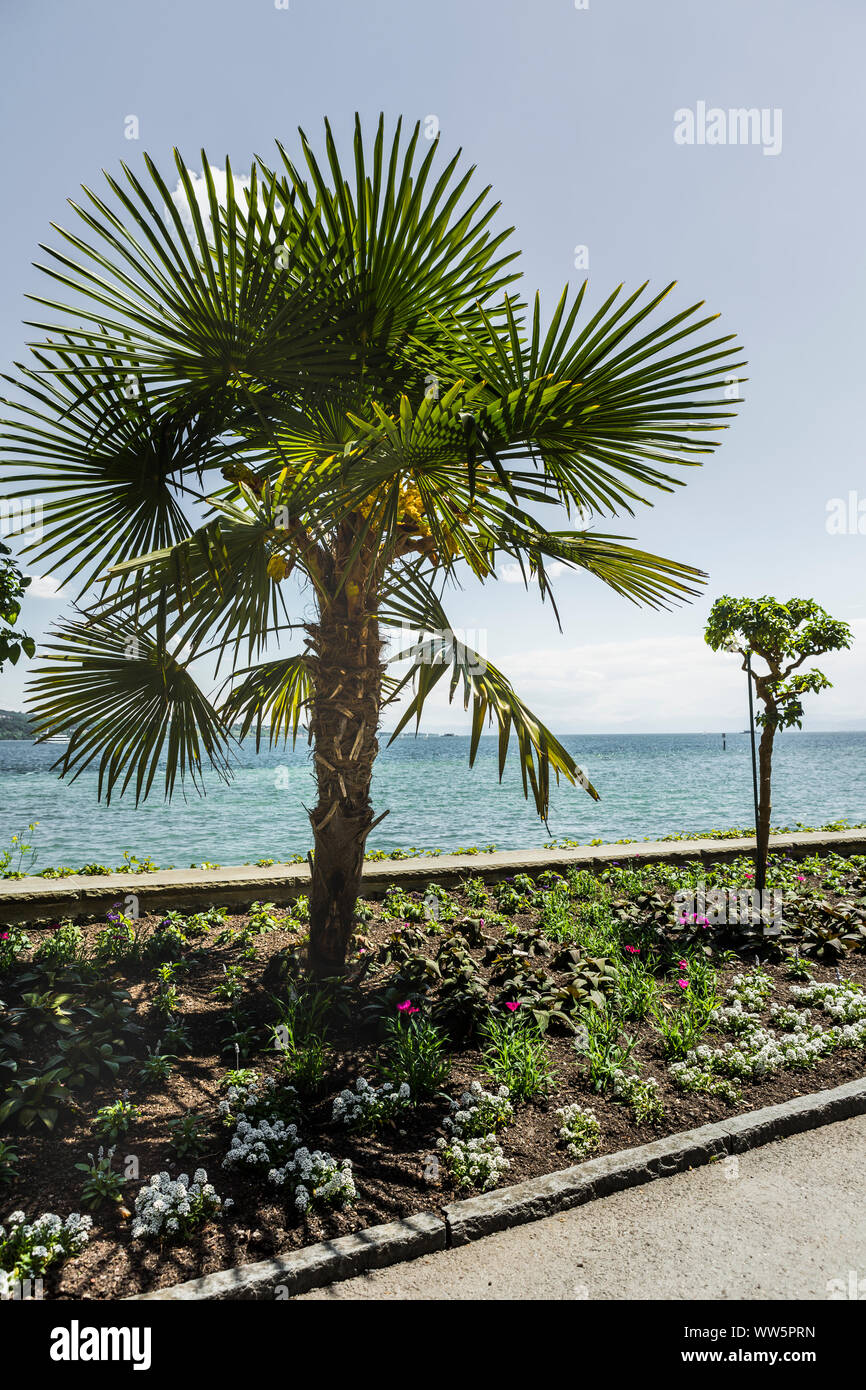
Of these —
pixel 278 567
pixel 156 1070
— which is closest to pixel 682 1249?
pixel 156 1070

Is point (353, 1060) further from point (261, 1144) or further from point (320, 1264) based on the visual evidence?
point (320, 1264)

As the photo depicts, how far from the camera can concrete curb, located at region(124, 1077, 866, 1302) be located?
7.68 feet

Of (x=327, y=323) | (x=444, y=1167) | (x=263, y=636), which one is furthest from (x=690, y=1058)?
(x=327, y=323)

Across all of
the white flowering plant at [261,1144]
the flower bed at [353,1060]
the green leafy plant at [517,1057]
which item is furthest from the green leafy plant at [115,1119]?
the green leafy plant at [517,1057]

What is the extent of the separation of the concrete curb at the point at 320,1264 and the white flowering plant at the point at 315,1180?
0.19 meters

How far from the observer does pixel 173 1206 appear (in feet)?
8.61

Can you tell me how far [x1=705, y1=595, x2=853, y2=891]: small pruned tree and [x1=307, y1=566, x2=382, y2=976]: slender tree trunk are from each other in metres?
3.86

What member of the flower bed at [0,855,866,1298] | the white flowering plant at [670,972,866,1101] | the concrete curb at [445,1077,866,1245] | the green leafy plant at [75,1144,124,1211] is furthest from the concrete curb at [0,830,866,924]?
the concrete curb at [445,1077,866,1245]

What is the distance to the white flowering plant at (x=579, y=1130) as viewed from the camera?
121 inches

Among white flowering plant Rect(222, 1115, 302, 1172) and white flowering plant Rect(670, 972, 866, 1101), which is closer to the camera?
white flowering plant Rect(222, 1115, 302, 1172)

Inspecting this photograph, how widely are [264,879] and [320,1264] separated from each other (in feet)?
13.6

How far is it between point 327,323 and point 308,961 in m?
3.84

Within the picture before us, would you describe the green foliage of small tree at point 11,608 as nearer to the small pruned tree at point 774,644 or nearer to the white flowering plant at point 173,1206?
the white flowering plant at point 173,1206

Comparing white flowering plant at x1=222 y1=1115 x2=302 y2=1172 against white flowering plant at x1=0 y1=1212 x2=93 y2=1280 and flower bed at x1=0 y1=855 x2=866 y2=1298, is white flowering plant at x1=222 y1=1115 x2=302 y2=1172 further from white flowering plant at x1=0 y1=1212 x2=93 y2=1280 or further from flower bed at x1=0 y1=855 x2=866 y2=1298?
white flowering plant at x1=0 y1=1212 x2=93 y2=1280
